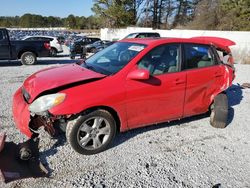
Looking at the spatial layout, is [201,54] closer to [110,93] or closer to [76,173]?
[110,93]

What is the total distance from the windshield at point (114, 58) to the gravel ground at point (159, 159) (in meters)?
1.16

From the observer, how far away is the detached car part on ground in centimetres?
403

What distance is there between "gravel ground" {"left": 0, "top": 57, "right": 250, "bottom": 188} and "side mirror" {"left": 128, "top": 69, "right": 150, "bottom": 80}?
1.07 meters

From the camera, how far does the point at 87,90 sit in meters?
4.07

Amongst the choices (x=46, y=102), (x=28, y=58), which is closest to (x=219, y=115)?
(x=46, y=102)

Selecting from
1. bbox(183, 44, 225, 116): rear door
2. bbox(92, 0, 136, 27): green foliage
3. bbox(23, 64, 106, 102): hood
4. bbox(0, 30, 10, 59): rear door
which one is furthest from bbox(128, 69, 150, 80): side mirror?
bbox(92, 0, 136, 27): green foliage

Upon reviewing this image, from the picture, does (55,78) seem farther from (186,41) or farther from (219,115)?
(219,115)

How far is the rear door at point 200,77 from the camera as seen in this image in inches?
201

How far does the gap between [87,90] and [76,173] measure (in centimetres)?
111

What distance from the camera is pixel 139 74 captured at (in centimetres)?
430

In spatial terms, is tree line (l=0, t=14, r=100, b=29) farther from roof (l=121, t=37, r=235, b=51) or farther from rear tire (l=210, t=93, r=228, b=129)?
rear tire (l=210, t=93, r=228, b=129)

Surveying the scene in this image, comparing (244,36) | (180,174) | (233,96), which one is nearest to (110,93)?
(180,174)

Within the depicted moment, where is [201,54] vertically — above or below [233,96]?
above

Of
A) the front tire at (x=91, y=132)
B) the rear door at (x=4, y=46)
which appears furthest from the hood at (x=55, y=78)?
the rear door at (x=4, y=46)
